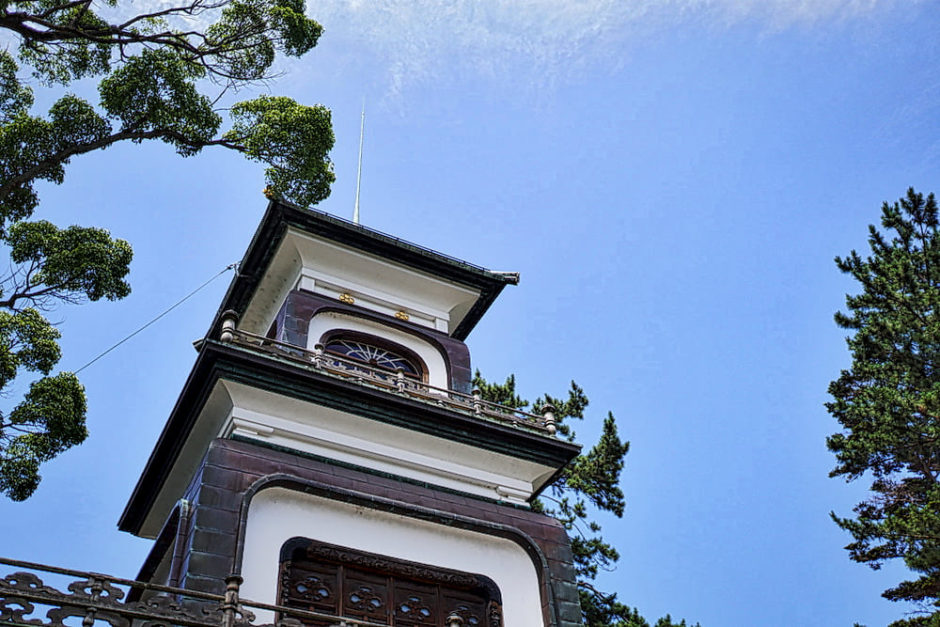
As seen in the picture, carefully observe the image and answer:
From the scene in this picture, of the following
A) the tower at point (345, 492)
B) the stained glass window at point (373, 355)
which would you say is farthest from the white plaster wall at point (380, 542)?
the stained glass window at point (373, 355)

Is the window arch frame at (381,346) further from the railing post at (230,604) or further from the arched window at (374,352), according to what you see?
the railing post at (230,604)

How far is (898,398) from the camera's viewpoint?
20547 mm

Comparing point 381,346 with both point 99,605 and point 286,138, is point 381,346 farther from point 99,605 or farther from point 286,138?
point 99,605

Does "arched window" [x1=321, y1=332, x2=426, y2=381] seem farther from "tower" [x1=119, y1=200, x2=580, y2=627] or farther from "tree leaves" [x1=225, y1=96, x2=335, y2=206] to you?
"tree leaves" [x1=225, y1=96, x2=335, y2=206]

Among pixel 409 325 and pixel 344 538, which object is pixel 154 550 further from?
pixel 409 325

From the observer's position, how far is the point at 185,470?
14.4 m

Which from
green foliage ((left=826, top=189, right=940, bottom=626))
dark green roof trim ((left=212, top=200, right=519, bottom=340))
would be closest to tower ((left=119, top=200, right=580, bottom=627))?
dark green roof trim ((left=212, top=200, right=519, bottom=340))

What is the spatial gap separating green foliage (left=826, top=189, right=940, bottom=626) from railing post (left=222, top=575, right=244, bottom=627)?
1484cm

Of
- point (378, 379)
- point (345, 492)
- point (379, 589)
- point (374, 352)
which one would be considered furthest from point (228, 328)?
point (379, 589)

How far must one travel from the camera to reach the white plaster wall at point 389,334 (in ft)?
56.1

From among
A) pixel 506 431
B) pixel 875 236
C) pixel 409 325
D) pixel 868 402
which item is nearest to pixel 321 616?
pixel 506 431

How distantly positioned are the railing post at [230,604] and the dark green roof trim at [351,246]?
9887 millimetres

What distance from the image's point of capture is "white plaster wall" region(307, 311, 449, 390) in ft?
56.1

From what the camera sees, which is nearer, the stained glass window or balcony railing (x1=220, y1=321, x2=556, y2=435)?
balcony railing (x1=220, y1=321, x2=556, y2=435)
